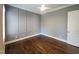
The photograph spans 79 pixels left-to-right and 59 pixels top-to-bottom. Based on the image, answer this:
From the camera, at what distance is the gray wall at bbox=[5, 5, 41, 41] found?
3.71m

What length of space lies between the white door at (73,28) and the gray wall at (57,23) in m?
0.26

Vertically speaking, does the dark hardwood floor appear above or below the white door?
below

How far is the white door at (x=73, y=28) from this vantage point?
3.61 m

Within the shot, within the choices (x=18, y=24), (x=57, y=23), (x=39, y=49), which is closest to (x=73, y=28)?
(x=57, y=23)

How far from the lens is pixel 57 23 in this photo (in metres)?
5.08

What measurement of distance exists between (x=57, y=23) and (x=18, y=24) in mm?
2095

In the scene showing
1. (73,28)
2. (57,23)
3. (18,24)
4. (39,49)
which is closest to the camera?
(39,49)

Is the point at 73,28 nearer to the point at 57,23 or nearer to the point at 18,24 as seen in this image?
the point at 57,23

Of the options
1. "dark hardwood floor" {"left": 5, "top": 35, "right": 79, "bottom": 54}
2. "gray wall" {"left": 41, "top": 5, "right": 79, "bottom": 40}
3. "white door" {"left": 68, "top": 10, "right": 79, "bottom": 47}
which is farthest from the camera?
"gray wall" {"left": 41, "top": 5, "right": 79, "bottom": 40}

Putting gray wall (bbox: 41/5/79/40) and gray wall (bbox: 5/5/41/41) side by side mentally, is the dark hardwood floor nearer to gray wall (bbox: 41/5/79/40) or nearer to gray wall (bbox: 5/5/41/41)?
gray wall (bbox: 5/5/41/41)

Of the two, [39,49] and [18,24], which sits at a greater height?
[18,24]

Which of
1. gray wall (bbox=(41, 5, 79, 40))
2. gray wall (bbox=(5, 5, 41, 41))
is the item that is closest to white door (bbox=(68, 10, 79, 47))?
gray wall (bbox=(41, 5, 79, 40))

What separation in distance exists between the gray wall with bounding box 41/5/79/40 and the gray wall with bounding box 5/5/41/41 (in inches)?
29.1

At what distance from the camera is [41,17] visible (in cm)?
682
